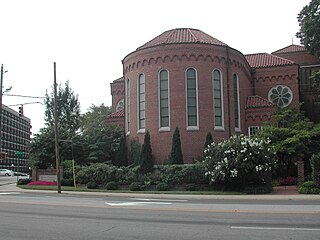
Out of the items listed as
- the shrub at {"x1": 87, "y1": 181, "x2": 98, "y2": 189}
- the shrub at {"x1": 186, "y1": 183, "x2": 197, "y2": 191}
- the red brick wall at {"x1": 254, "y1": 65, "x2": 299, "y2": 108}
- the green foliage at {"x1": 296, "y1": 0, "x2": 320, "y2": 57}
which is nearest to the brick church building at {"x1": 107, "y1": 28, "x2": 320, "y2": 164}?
the red brick wall at {"x1": 254, "y1": 65, "x2": 299, "y2": 108}

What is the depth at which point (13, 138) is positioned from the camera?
114125 millimetres

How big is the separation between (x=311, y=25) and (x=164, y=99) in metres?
15.0

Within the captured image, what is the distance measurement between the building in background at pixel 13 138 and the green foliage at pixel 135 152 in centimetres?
7282

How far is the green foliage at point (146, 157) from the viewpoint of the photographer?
33.5m

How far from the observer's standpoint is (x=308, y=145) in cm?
3077

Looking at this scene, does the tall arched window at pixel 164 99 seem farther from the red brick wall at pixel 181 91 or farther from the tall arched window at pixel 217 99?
the tall arched window at pixel 217 99

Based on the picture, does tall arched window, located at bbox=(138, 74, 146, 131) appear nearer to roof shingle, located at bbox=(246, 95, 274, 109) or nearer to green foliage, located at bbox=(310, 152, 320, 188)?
roof shingle, located at bbox=(246, 95, 274, 109)

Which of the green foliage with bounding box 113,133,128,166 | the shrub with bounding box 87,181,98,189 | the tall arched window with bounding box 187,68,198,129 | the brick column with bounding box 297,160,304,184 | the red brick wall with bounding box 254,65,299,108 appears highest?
the red brick wall with bounding box 254,65,299,108

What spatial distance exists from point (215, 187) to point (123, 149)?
1320 centimetres

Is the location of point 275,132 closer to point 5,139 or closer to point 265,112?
point 265,112

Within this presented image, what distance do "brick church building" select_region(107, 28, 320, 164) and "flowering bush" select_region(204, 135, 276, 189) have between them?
7.84 meters

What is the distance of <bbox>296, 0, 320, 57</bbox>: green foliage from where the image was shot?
121ft

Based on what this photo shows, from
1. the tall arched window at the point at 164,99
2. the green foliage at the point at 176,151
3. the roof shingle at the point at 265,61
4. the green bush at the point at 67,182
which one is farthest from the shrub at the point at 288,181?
the roof shingle at the point at 265,61

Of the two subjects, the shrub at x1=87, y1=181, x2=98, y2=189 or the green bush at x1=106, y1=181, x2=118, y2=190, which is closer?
the green bush at x1=106, y1=181, x2=118, y2=190
